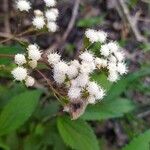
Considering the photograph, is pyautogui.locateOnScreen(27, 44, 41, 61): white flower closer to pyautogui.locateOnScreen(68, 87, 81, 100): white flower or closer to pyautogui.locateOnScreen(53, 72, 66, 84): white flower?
pyautogui.locateOnScreen(53, 72, 66, 84): white flower

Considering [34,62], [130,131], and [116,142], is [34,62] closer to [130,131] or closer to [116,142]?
[130,131]

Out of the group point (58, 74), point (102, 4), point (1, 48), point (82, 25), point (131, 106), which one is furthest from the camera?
point (102, 4)

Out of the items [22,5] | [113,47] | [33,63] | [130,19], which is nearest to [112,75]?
[113,47]

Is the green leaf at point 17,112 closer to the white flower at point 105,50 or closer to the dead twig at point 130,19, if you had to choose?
the white flower at point 105,50

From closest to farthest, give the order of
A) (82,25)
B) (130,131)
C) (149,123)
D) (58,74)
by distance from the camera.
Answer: (58,74), (130,131), (149,123), (82,25)

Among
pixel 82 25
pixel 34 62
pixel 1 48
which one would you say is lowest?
pixel 34 62

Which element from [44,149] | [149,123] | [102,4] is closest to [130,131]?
[149,123]

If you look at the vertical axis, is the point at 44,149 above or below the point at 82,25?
below

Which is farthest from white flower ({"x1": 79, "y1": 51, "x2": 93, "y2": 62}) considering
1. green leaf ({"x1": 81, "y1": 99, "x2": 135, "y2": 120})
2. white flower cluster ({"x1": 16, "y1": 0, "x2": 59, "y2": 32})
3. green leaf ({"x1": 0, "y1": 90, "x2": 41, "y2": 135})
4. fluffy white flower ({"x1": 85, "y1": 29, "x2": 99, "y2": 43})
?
green leaf ({"x1": 0, "y1": 90, "x2": 41, "y2": 135})
